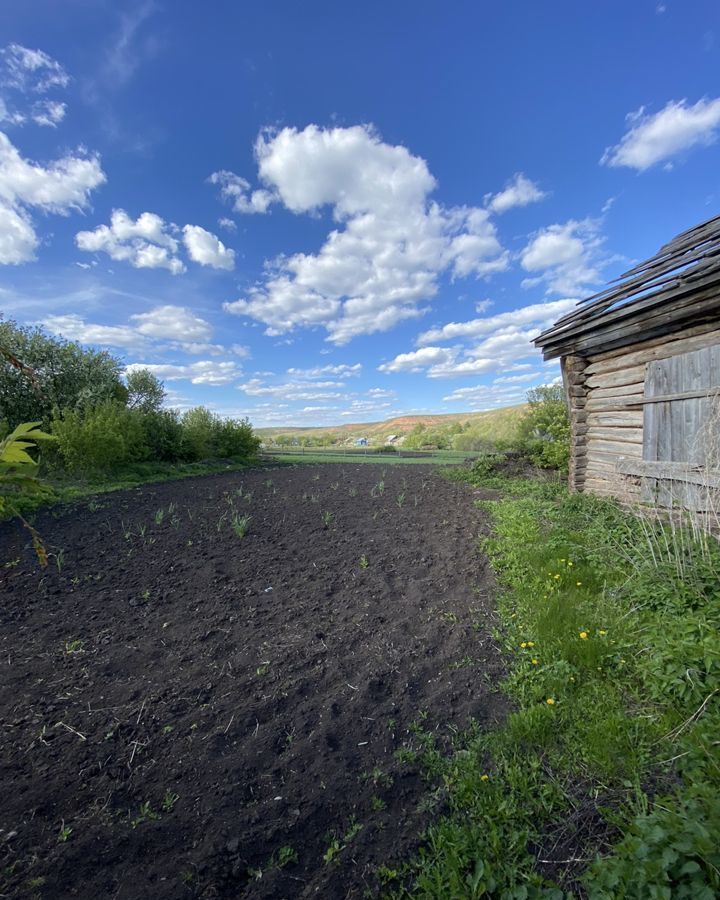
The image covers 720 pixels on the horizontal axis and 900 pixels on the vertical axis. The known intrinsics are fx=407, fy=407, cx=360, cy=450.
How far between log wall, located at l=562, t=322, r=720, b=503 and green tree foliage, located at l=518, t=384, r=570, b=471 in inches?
159

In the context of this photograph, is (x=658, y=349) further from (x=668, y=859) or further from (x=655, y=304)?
(x=668, y=859)

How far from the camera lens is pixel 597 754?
87.7 inches

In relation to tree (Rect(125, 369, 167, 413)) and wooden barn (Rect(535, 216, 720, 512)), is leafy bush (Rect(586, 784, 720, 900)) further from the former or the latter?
tree (Rect(125, 369, 167, 413))

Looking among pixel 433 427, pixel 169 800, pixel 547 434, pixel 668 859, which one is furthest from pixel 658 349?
pixel 433 427

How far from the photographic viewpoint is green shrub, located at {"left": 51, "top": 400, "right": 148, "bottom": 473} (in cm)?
1206

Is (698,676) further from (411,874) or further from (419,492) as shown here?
(419,492)

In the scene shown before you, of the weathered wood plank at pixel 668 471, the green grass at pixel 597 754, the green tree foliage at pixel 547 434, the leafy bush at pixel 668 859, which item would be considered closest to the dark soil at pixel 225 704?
the green grass at pixel 597 754

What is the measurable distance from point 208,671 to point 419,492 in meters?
7.22

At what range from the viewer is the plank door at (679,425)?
5.02m

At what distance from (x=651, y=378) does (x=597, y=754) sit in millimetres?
5420

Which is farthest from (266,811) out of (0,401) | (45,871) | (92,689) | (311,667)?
(0,401)

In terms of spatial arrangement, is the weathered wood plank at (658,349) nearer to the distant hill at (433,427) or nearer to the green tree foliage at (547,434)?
the green tree foliage at (547,434)

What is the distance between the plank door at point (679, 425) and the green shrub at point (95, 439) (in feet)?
45.0

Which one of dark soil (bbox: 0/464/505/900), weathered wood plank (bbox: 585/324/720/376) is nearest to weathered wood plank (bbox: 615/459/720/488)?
weathered wood plank (bbox: 585/324/720/376)
